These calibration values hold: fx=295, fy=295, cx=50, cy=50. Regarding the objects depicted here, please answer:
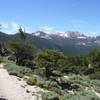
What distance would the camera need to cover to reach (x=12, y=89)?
34.6 meters

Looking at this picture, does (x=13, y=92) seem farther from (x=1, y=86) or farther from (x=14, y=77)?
(x=14, y=77)

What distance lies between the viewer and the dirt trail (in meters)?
31.3

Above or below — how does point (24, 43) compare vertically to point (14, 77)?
above

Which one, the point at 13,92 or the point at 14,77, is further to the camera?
the point at 14,77

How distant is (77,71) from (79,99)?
49.8 metres

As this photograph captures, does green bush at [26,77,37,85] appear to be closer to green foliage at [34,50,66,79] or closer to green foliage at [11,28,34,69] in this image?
green foliage at [34,50,66,79]

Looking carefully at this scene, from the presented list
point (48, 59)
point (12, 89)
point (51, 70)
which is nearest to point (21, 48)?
point (51, 70)

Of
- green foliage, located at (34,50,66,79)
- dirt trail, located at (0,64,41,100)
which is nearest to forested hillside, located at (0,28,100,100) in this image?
green foliage, located at (34,50,66,79)

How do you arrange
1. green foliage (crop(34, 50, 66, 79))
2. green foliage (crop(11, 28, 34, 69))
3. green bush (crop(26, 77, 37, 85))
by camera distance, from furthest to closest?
green foliage (crop(11, 28, 34, 69))
green foliage (crop(34, 50, 66, 79))
green bush (crop(26, 77, 37, 85))

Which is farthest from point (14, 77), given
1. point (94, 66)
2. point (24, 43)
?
point (94, 66)

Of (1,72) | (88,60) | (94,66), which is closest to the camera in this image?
(1,72)

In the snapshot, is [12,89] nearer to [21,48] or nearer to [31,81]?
[31,81]

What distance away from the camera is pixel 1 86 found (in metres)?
35.1

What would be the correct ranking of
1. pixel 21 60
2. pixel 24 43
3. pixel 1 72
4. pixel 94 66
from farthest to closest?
pixel 94 66, pixel 21 60, pixel 24 43, pixel 1 72
